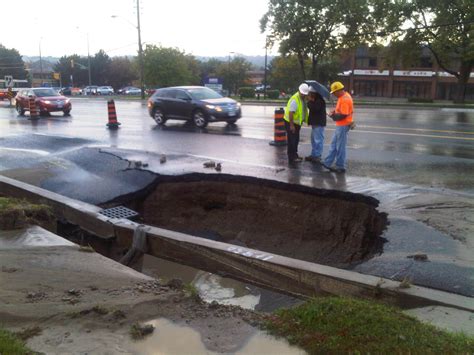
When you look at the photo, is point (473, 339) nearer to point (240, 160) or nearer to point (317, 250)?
point (317, 250)

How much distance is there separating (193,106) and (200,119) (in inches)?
27.2

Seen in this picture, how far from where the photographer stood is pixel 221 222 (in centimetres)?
851

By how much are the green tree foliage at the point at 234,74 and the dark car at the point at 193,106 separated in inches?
2423

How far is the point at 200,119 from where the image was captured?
61.3ft

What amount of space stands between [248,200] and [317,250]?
1758 mm

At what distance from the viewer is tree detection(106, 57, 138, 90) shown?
10281 centimetres

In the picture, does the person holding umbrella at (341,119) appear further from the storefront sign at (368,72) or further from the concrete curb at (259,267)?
the storefront sign at (368,72)

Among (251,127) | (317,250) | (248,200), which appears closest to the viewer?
(317,250)

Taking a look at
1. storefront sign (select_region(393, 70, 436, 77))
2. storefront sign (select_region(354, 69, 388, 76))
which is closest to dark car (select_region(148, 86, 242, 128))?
storefront sign (select_region(393, 70, 436, 77))

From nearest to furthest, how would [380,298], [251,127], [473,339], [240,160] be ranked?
[473,339], [380,298], [240,160], [251,127]

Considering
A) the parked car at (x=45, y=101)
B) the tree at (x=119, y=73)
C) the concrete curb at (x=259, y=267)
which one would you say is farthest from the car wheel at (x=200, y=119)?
the tree at (x=119, y=73)

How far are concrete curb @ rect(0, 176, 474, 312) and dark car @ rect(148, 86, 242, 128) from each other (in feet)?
35.9

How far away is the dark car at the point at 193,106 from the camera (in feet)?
60.8

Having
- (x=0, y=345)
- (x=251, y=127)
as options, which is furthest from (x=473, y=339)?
(x=251, y=127)
